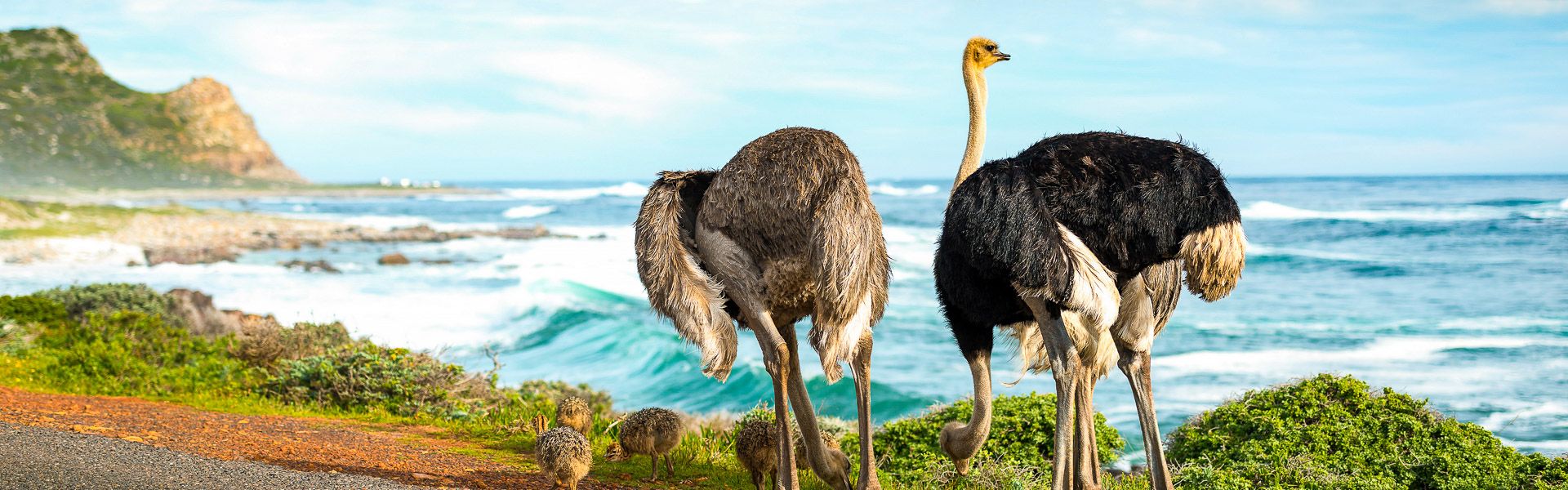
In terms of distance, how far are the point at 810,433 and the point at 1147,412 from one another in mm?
1605

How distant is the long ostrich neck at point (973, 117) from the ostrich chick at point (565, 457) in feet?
8.76

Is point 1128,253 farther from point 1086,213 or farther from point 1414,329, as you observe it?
point 1414,329

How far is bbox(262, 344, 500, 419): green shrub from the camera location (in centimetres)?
960

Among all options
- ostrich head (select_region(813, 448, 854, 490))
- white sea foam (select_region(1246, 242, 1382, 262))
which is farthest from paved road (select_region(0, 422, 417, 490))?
white sea foam (select_region(1246, 242, 1382, 262))

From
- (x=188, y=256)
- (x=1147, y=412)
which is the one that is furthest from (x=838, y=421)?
(x=188, y=256)

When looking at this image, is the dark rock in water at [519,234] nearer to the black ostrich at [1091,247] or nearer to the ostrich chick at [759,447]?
the ostrich chick at [759,447]

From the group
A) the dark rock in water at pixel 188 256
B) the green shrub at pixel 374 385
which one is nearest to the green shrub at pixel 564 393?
the green shrub at pixel 374 385

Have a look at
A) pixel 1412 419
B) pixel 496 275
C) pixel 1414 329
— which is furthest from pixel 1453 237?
pixel 1412 419

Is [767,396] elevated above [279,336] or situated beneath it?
situated beneath

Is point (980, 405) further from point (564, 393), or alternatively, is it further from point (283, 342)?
Answer: point (564, 393)

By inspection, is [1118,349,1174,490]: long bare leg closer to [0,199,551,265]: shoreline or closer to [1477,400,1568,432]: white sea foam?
[1477,400,1568,432]: white sea foam

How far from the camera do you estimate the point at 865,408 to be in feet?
18.3

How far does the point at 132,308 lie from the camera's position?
1492cm

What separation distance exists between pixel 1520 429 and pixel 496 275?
88.2 ft
